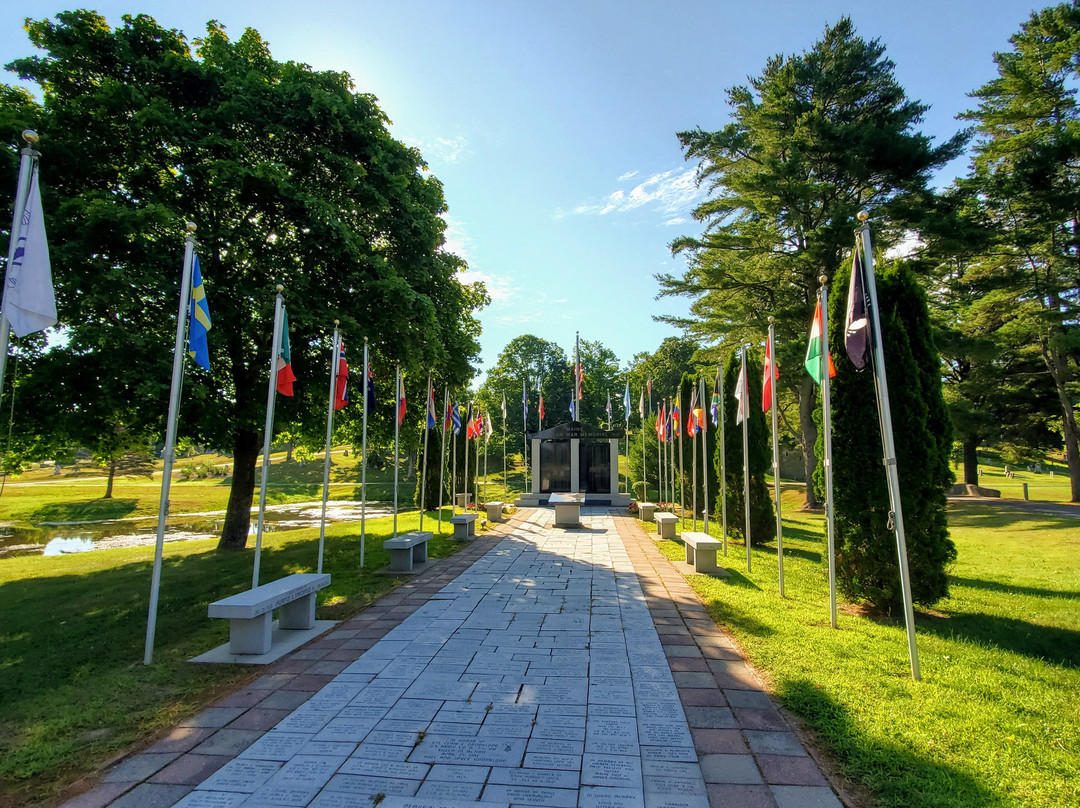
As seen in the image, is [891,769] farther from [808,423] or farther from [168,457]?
[808,423]

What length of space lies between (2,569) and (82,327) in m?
6.45

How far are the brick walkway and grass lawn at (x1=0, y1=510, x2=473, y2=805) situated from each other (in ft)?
1.53

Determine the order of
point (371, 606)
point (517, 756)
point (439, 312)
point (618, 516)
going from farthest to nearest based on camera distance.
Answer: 1. point (618, 516)
2. point (439, 312)
3. point (371, 606)
4. point (517, 756)

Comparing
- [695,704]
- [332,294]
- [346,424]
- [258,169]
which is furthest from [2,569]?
[695,704]

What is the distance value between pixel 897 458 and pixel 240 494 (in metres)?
13.1

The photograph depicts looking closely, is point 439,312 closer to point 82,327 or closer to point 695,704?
point 82,327

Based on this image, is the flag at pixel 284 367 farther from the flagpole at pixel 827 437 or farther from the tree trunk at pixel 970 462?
the tree trunk at pixel 970 462

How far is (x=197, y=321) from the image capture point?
6.11 metres

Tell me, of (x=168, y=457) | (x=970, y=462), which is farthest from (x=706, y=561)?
(x=970, y=462)

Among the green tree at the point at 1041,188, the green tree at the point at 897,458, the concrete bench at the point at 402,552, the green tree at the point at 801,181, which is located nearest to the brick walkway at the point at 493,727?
the green tree at the point at 897,458

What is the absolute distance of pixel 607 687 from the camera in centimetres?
466

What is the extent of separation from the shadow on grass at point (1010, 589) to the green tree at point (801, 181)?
367 inches

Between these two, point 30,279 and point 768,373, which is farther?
point 768,373

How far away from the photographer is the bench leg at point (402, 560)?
9672 millimetres
